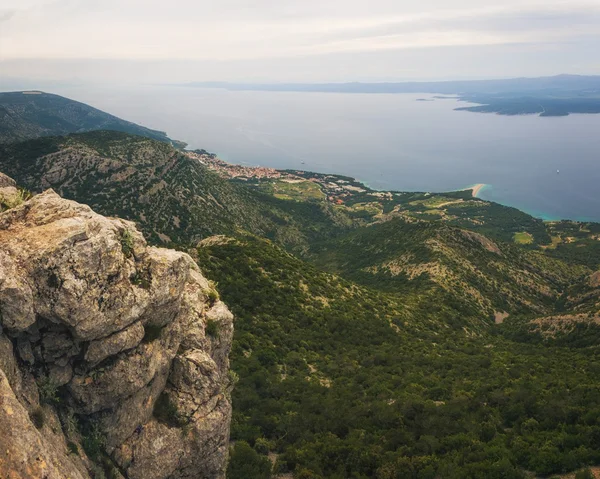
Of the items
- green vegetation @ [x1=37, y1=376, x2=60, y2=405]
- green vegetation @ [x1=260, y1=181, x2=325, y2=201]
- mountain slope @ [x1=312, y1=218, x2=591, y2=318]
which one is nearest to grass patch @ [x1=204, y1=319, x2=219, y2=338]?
green vegetation @ [x1=37, y1=376, x2=60, y2=405]

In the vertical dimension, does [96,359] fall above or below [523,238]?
above

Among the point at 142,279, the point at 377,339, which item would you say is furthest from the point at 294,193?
the point at 142,279

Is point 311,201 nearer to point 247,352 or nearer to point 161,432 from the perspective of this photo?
point 247,352

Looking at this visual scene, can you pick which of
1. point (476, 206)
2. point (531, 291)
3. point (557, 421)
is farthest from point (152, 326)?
point (476, 206)

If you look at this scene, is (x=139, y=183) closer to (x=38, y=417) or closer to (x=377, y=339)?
(x=377, y=339)

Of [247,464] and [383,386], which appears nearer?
[247,464]

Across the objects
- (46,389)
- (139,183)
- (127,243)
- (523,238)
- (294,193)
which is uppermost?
(127,243)

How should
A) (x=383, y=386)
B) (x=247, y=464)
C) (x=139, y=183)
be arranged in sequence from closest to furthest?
(x=247, y=464) → (x=383, y=386) → (x=139, y=183)

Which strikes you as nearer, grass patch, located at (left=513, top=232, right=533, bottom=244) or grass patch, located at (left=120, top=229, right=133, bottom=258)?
grass patch, located at (left=120, top=229, right=133, bottom=258)

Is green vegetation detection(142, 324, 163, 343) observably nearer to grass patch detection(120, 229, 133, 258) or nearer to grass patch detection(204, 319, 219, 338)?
grass patch detection(120, 229, 133, 258)
